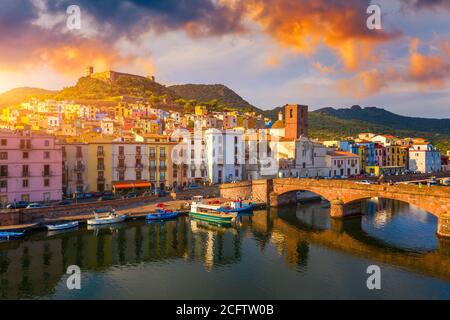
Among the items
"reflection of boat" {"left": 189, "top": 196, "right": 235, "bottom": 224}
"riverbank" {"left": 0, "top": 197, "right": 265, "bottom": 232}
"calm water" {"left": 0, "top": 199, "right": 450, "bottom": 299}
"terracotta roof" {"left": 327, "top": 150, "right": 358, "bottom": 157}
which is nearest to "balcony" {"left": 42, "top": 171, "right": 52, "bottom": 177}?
"riverbank" {"left": 0, "top": 197, "right": 265, "bottom": 232}

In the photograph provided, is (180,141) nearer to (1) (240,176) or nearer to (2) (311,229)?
(1) (240,176)

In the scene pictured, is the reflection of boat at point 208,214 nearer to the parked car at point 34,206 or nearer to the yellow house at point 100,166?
the yellow house at point 100,166

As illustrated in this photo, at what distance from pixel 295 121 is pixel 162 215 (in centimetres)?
5762

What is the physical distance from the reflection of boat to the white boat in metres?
11.4

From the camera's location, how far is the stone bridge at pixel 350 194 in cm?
4931

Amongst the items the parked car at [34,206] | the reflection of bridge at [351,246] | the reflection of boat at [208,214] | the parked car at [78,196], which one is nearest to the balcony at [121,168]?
the parked car at [78,196]

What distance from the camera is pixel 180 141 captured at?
3233 inches

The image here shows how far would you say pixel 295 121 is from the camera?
107 m

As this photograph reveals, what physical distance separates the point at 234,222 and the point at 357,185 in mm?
20375

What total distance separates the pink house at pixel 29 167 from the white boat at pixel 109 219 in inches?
465

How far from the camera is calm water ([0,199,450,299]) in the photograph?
1328 inches

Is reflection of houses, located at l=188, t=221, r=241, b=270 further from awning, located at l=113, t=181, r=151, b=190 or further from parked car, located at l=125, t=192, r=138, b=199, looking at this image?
awning, located at l=113, t=181, r=151, b=190
